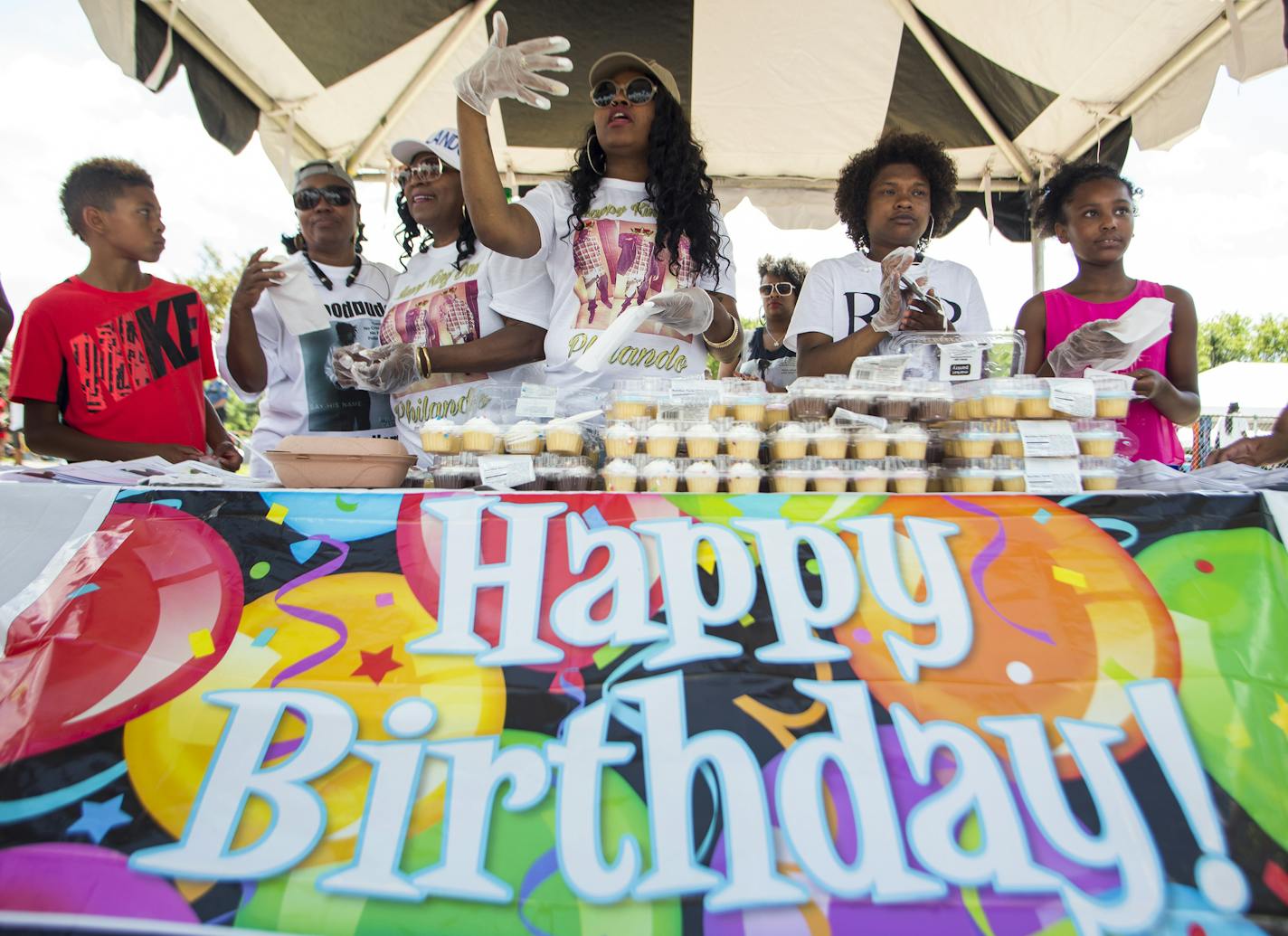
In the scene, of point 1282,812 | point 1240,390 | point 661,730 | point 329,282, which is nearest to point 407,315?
point 329,282

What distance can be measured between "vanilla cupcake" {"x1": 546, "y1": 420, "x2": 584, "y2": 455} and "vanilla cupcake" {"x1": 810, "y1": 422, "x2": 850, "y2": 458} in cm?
55

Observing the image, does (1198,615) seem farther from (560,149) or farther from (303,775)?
(560,149)

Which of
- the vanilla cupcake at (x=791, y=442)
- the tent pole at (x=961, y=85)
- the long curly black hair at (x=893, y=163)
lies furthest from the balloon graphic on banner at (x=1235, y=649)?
the tent pole at (x=961, y=85)

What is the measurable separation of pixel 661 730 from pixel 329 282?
2325 millimetres

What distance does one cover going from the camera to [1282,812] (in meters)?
1.28

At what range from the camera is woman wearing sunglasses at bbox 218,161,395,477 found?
273 centimetres

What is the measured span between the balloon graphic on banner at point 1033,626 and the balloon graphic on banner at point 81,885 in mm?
1231

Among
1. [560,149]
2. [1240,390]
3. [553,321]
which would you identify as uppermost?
[560,149]

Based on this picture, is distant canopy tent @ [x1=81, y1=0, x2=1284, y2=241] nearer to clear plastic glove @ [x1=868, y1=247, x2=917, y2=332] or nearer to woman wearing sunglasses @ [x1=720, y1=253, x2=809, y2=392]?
woman wearing sunglasses @ [x1=720, y1=253, x2=809, y2=392]

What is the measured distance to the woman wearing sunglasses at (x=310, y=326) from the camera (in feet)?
8.95

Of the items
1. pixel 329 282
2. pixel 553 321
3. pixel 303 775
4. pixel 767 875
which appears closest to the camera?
pixel 767 875

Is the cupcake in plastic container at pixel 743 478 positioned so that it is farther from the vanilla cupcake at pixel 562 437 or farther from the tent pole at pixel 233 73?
the tent pole at pixel 233 73

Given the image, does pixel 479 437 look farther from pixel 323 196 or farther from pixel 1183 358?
pixel 1183 358

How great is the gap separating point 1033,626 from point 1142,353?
4.48 ft
